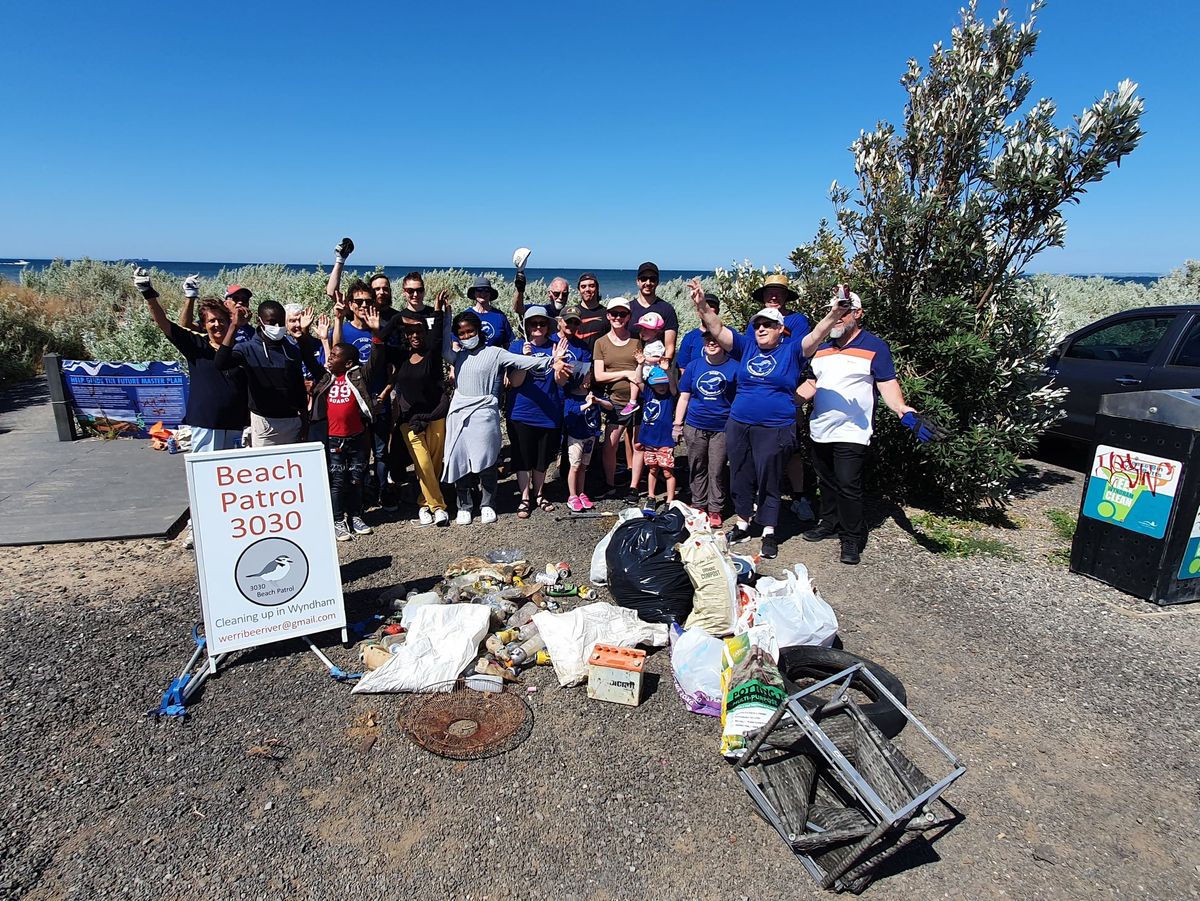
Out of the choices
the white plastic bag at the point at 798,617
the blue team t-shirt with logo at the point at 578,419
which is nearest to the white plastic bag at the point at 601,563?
the white plastic bag at the point at 798,617

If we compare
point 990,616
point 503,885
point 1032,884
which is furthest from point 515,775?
point 990,616

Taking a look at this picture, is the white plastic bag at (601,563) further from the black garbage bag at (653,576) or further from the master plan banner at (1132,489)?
the master plan banner at (1132,489)

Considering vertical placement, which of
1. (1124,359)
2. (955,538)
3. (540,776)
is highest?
(1124,359)

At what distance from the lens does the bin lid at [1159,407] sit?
4.89 m

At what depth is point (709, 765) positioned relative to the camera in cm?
340

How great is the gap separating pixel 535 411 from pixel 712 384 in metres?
1.65

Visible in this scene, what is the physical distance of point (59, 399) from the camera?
8867 millimetres

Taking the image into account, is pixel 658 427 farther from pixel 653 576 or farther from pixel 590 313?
pixel 653 576

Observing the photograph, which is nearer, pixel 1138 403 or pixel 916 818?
pixel 916 818

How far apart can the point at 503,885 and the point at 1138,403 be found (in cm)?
544

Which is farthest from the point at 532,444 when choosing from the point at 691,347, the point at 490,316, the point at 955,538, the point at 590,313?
the point at 955,538

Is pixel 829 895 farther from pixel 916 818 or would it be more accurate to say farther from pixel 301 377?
pixel 301 377

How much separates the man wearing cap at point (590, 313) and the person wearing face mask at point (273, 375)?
2614mm

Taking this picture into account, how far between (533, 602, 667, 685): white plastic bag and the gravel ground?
14 cm
